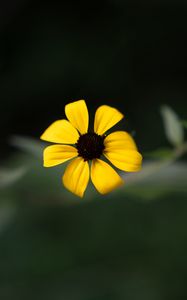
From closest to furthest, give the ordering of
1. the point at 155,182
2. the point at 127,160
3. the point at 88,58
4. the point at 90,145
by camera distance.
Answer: the point at 127,160 < the point at 90,145 < the point at 155,182 < the point at 88,58

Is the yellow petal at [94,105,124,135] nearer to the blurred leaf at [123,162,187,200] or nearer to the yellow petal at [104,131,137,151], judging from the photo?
the yellow petal at [104,131,137,151]

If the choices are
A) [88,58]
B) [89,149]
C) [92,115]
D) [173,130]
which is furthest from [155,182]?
[88,58]

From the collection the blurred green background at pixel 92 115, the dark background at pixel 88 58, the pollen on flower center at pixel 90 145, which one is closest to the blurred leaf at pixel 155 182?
the blurred green background at pixel 92 115

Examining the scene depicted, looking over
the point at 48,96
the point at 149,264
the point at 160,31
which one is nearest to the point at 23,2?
the point at 48,96

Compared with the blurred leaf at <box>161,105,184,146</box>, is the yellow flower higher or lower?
lower

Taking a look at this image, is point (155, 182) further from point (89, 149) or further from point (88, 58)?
point (88, 58)

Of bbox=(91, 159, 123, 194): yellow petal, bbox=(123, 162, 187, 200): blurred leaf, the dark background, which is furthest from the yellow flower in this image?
the dark background

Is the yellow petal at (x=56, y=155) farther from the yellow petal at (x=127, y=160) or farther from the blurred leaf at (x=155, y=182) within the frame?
the blurred leaf at (x=155, y=182)
